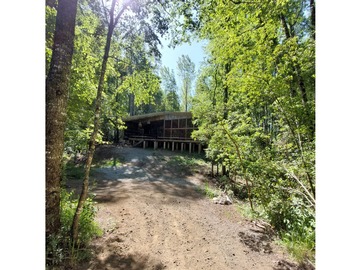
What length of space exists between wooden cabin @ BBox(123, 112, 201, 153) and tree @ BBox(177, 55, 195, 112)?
9527 millimetres

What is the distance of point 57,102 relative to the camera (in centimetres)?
246

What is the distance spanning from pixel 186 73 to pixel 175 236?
25.3 m

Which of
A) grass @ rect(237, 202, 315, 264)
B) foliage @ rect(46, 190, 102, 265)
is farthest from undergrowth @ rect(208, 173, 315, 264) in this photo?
foliage @ rect(46, 190, 102, 265)

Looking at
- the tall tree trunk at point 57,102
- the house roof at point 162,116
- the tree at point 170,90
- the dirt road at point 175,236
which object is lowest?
the dirt road at point 175,236

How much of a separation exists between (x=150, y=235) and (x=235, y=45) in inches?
175

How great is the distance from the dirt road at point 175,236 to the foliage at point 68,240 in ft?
0.51

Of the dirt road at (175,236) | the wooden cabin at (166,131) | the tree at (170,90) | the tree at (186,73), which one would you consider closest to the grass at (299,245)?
the dirt road at (175,236)

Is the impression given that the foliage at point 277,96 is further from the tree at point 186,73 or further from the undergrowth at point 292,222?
the tree at point 186,73

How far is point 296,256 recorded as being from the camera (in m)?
3.11

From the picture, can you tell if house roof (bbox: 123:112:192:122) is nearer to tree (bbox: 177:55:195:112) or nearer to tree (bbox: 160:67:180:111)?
tree (bbox: 177:55:195:112)

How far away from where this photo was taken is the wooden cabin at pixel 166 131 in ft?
52.2

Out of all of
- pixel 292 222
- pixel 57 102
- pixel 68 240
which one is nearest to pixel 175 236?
pixel 68 240

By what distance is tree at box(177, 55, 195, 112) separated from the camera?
2614cm
